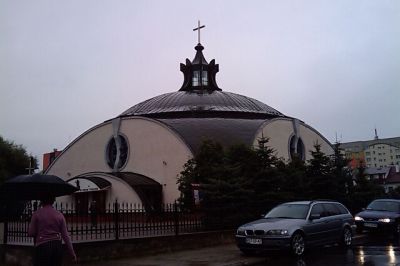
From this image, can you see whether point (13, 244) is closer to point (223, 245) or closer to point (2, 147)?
point (223, 245)

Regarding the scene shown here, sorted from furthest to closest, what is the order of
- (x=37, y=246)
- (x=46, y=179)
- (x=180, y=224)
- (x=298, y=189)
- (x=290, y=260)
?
(x=298, y=189) → (x=180, y=224) → (x=290, y=260) → (x=46, y=179) → (x=37, y=246)

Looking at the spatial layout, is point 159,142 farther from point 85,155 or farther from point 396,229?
point 396,229

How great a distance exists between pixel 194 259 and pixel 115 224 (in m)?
2.50

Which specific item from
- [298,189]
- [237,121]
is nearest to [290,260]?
[298,189]

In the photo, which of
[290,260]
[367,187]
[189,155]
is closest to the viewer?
[290,260]

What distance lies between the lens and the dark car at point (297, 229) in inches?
492

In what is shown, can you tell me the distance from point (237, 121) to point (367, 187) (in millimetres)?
12398

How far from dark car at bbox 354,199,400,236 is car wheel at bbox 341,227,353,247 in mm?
3545

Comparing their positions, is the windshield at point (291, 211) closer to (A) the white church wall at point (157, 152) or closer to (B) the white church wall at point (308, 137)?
(A) the white church wall at point (157, 152)

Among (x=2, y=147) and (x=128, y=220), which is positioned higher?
(x=2, y=147)

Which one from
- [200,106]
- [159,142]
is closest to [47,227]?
[159,142]

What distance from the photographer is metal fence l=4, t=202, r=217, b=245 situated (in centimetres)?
1295

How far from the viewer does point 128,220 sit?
14.5 meters

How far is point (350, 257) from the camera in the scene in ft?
40.7
